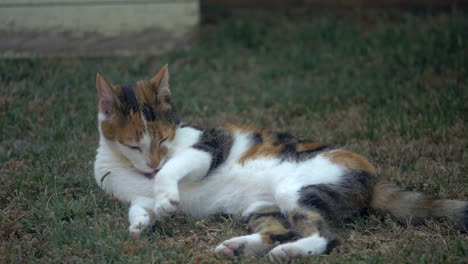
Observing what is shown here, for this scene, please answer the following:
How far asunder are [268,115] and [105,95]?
220cm

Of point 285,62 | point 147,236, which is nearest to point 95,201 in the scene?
point 147,236

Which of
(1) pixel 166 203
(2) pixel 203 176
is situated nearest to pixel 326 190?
(2) pixel 203 176

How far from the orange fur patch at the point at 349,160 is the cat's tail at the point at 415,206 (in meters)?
0.13

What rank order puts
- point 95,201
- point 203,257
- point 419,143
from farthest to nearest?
point 419,143 < point 95,201 < point 203,257

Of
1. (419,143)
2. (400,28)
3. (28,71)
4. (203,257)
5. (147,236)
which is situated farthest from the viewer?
(400,28)

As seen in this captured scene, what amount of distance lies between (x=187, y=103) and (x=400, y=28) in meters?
3.03

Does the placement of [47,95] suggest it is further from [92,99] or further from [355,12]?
[355,12]

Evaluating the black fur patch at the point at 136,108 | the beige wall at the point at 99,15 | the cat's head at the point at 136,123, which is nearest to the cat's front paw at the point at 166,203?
the cat's head at the point at 136,123

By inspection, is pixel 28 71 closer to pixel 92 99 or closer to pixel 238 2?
pixel 92 99

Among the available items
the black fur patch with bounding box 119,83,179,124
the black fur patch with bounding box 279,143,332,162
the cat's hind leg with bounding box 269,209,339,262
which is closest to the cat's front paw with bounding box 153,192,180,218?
the black fur patch with bounding box 119,83,179,124

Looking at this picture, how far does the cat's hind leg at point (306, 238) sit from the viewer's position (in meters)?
2.96

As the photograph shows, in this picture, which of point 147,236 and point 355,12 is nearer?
point 147,236

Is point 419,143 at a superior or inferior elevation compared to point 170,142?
inferior

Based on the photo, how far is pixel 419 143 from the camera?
4.69m
